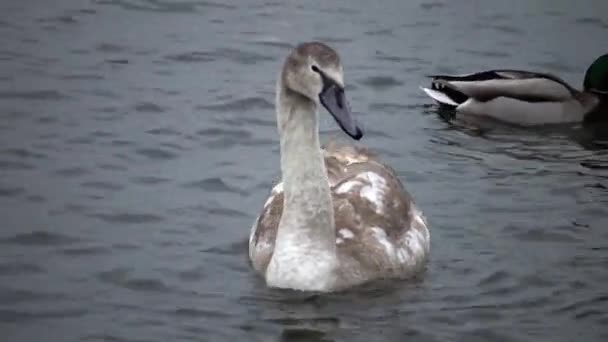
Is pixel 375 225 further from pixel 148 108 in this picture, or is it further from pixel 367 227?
pixel 148 108

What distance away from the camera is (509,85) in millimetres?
15930

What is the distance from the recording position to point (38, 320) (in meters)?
10.0

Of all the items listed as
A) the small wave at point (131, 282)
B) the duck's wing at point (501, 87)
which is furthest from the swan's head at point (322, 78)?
the duck's wing at point (501, 87)

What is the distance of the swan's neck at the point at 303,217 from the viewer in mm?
10625

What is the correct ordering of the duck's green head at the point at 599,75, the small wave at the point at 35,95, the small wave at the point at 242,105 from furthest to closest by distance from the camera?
the duck's green head at the point at 599,75
the small wave at the point at 242,105
the small wave at the point at 35,95

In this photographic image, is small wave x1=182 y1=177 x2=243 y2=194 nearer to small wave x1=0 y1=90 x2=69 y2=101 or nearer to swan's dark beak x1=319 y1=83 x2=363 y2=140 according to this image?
small wave x1=0 y1=90 x2=69 y2=101

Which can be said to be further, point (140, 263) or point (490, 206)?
point (490, 206)

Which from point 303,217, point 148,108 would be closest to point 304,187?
point 303,217

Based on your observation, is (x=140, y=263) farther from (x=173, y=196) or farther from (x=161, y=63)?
(x=161, y=63)

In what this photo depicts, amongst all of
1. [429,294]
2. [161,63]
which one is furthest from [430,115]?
[429,294]

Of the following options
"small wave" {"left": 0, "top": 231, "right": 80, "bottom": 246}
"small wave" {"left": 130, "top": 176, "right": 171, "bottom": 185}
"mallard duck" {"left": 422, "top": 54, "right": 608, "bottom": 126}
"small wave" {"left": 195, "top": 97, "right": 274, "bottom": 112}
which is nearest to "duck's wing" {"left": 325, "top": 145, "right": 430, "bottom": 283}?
"small wave" {"left": 130, "top": 176, "right": 171, "bottom": 185}

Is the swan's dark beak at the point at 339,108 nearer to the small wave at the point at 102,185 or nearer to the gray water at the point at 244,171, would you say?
the gray water at the point at 244,171

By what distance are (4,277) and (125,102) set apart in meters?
4.55

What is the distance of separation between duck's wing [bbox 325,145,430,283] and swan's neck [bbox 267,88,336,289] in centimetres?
22
